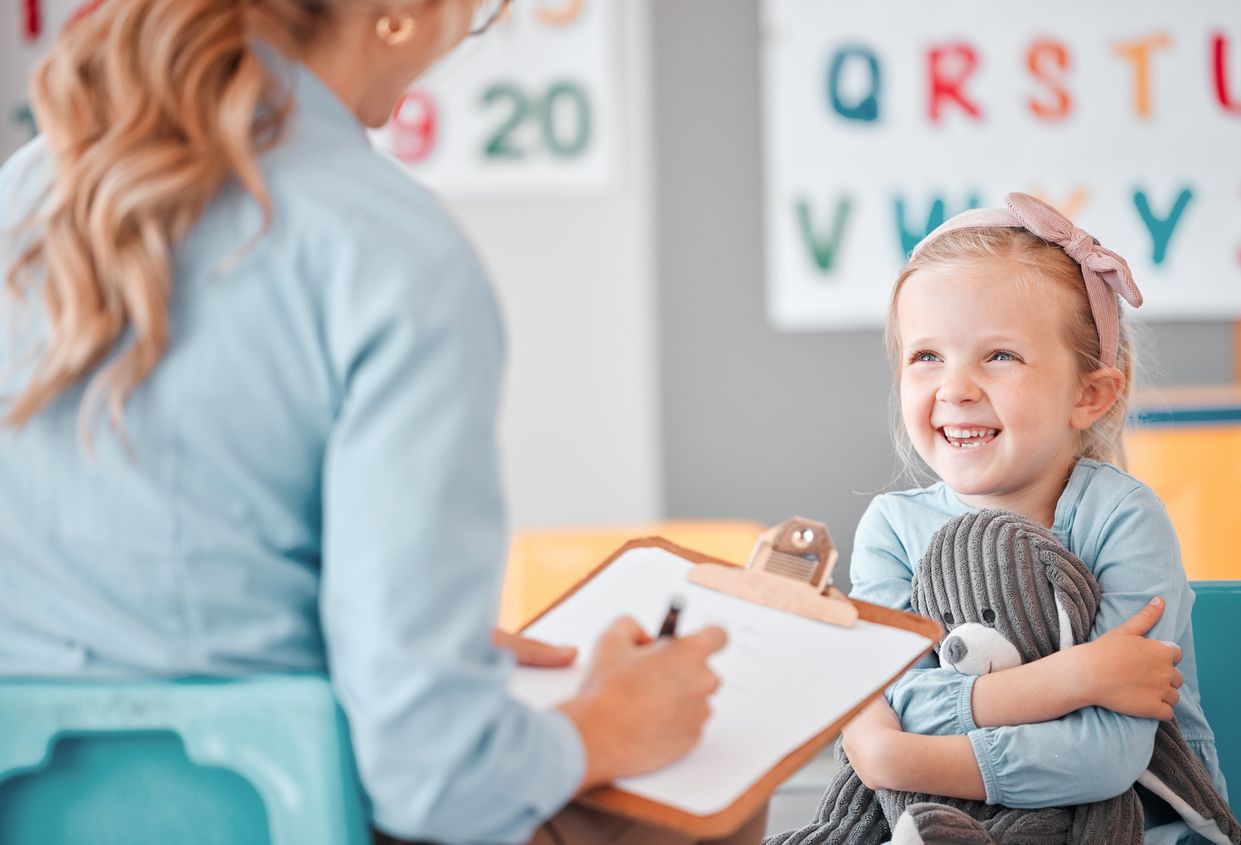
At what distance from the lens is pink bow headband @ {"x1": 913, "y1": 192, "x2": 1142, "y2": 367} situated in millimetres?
1052

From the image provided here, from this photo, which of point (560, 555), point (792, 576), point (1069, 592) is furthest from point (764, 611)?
point (560, 555)

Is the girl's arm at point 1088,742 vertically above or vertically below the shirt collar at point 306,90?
below

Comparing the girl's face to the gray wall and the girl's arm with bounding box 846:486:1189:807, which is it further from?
the gray wall

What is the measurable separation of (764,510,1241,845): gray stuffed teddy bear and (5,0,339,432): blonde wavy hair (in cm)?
60

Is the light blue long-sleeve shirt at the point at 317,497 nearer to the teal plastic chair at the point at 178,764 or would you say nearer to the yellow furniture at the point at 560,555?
the teal plastic chair at the point at 178,764

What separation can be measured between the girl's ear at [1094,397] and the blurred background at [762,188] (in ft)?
4.51

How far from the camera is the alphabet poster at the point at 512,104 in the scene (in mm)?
2486

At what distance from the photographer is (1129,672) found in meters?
0.91

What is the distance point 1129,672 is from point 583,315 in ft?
5.72

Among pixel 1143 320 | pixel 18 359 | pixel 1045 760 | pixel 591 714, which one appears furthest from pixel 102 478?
pixel 1143 320

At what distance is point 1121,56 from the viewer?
2.47 metres

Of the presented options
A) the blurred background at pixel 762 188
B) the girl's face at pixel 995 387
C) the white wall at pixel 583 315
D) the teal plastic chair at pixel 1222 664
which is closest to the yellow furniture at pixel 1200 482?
the blurred background at pixel 762 188

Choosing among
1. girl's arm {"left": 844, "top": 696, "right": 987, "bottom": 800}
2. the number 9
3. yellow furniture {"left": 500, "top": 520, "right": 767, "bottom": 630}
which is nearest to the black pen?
girl's arm {"left": 844, "top": 696, "right": 987, "bottom": 800}

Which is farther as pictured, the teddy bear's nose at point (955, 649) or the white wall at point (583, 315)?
the white wall at point (583, 315)
